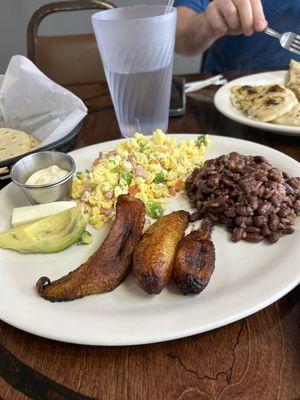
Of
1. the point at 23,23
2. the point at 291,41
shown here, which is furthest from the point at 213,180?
the point at 23,23

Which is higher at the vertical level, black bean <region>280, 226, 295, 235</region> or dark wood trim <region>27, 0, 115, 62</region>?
dark wood trim <region>27, 0, 115, 62</region>

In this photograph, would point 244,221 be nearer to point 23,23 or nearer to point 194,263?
point 194,263

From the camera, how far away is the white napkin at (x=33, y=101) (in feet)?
5.50

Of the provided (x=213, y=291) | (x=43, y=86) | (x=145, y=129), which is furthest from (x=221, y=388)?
(x=43, y=86)

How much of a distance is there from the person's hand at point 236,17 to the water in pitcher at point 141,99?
537mm

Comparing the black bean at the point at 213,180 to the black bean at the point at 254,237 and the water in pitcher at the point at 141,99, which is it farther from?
the water in pitcher at the point at 141,99

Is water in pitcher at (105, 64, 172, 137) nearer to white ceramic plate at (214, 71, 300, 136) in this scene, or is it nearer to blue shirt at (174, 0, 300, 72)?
white ceramic plate at (214, 71, 300, 136)

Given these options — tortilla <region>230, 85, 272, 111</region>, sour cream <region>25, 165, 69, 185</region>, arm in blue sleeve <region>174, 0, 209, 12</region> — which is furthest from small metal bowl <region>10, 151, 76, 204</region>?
arm in blue sleeve <region>174, 0, 209, 12</region>

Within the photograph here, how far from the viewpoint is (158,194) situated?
4.16 ft

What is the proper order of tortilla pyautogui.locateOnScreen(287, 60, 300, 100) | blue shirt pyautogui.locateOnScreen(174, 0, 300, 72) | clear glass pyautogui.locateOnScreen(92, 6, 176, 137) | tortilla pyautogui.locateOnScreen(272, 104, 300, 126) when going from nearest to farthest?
clear glass pyautogui.locateOnScreen(92, 6, 176, 137) < tortilla pyautogui.locateOnScreen(272, 104, 300, 126) < tortilla pyautogui.locateOnScreen(287, 60, 300, 100) < blue shirt pyautogui.locateOnScreen(174, 0, 300, 72)

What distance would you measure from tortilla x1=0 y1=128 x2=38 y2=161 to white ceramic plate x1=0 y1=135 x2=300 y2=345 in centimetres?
61

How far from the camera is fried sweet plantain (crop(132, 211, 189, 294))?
85cm

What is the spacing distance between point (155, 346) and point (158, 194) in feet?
1.85

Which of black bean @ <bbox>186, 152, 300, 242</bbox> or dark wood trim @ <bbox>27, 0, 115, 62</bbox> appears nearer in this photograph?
black bean @ <bbox>186, 152, 300, 242</bbox>
